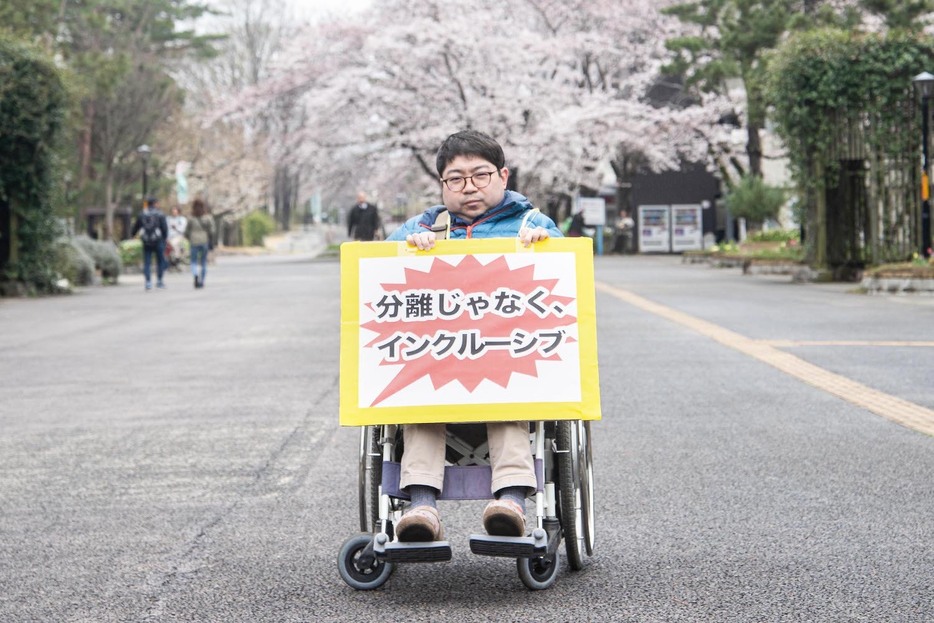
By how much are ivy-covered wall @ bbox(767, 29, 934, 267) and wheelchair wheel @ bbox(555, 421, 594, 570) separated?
64.5ft

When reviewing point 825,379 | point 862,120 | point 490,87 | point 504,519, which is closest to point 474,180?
point 504,519

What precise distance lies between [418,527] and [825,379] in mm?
6674

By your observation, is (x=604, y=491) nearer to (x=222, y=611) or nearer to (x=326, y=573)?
(x=326, y=573)

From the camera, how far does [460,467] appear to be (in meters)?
4.38

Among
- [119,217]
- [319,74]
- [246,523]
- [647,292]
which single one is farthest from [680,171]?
[246,523]

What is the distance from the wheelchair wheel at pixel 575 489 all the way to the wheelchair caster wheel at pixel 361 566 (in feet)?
1.81

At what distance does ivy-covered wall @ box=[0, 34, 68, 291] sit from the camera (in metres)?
23.0

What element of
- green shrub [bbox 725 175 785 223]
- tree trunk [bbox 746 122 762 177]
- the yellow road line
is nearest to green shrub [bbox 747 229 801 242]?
green shrub [bbox 725 175 785 223]

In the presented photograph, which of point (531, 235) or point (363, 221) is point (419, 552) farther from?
point (363, 221)

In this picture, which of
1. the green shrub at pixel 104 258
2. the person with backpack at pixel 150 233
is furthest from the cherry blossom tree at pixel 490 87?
the person with backpack at pixel 150 233

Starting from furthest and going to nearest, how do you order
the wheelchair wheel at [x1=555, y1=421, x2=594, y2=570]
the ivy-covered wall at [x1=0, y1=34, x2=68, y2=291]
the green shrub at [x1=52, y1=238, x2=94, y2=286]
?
the green shrub at [x1=52, y1=238, x2=94, y2=286] < the ivy-covered wall at [x1=0, y1=34, x2=68, y2=291] < the wheelchair wheel at [x1=555, y1=421, x2=594, y2=570]

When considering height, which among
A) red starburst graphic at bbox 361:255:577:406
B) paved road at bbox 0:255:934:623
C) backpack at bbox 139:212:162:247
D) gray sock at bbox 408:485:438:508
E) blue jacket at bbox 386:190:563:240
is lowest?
paved road at bbox 0:255:934:623

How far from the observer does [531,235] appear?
14.8 ft

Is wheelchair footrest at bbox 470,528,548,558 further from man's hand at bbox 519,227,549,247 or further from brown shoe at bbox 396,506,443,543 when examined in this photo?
man's hand at bbox 519,227,549,247
